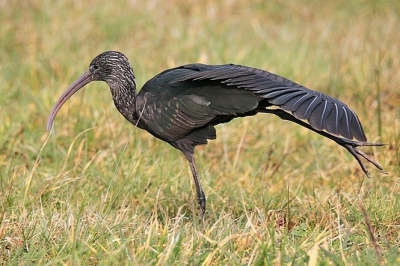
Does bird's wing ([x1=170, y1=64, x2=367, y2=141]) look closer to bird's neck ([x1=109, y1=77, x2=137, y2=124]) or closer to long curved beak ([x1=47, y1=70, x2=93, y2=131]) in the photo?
bird's neck ([x1=109, y1=77, x2=137, y2=124])

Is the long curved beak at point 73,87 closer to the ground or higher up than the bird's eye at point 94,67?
closer to the ground

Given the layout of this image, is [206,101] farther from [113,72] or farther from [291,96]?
[113,72]

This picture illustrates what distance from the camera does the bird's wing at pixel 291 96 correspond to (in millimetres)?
4152

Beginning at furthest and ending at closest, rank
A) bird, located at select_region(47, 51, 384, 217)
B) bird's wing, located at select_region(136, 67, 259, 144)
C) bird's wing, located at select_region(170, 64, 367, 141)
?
1. bird's wing, located at select_region(136, 67, 259, 144)
2. bird, located at select_region(47, 51, 384, 217)
3. bird's wing, located at select_region(170, 64, 367, 141)

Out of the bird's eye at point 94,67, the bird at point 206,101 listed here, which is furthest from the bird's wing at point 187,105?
the bird's eye at point 94,67

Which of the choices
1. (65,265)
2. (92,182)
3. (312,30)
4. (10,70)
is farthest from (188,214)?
(312,30)

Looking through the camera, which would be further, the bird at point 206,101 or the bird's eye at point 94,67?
the bird's eye at point 94,67

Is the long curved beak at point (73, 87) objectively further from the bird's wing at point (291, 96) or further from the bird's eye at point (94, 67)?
the bird's wing at point (291, 96)

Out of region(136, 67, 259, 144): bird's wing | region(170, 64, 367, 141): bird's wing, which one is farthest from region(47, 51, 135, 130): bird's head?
region(170, 64, 367, 141): bird's wing

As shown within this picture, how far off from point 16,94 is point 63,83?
442mm

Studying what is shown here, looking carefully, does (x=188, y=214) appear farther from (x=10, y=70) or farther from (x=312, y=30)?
(x=312, y=30)

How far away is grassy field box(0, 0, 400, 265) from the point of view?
425 centimetres

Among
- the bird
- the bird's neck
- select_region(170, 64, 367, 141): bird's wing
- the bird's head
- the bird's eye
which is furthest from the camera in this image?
the bird's eye

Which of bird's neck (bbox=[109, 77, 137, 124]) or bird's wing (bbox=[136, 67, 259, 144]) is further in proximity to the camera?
bird's neck (bbox=[109, 77, 137, 124])
